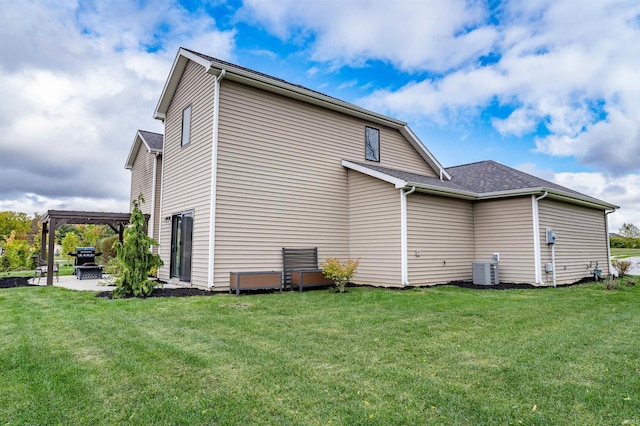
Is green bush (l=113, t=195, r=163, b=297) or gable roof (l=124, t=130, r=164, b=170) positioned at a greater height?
gable roof (l=124, t=130, r=164, b=170)

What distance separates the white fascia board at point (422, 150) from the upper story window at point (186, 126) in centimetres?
705

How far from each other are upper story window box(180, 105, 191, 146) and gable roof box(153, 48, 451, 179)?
130cm

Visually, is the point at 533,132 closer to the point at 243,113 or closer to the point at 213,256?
the point at 243,113

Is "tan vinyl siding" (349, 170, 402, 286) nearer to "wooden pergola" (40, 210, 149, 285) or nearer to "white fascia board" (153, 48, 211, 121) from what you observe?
"white fascia board" (153, 48, 211, 121)

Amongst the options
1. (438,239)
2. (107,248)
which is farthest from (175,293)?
(107,248)

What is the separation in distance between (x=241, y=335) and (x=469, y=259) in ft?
28.8

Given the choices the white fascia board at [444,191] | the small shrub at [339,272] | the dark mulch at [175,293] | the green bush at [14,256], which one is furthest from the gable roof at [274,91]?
the green bush at [14,256]

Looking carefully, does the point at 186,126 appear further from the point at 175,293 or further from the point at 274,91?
the point at 175,293

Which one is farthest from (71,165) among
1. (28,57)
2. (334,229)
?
(334,229)

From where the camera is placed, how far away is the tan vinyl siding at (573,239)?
1093 centimetres

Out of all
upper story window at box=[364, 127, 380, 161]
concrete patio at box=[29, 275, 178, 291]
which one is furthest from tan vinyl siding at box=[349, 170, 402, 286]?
concrete patio at box=[29, 275, 178, 291]

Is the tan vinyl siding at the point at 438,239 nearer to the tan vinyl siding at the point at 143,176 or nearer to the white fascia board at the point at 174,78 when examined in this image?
the white fascia board at the point at 174,78

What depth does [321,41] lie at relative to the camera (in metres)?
13.4

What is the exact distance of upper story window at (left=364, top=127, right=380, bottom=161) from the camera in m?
12.3
